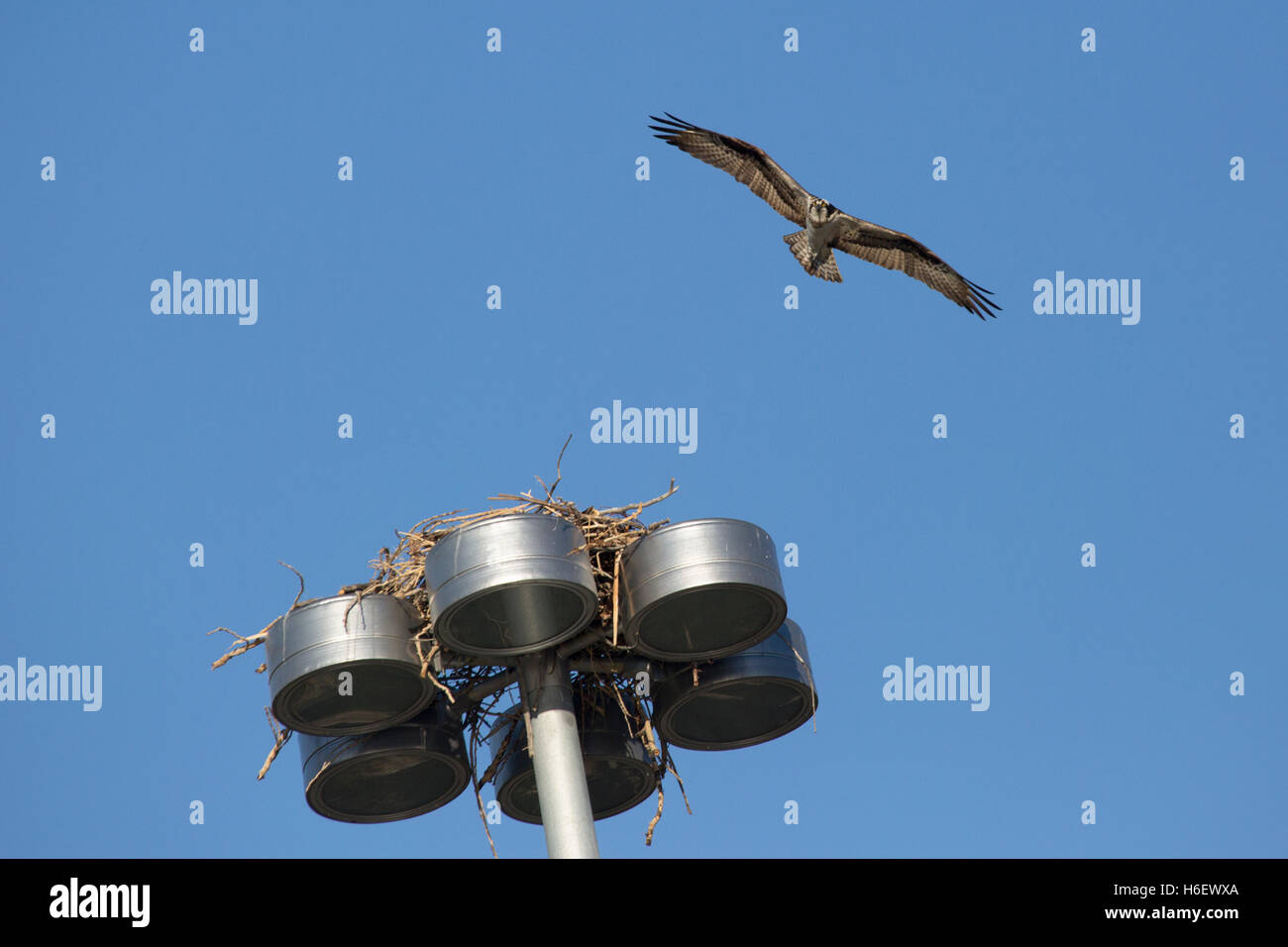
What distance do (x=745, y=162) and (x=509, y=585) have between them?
9257 millimetres

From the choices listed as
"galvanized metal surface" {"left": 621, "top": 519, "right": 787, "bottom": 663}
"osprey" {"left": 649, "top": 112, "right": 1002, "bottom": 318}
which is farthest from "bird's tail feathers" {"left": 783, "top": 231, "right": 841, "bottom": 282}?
"galvanized metal surface" {"left": 621, "top": 519, "right": 787, "bottom": 663}

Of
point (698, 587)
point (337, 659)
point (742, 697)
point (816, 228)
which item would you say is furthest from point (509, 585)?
point (816, 228)

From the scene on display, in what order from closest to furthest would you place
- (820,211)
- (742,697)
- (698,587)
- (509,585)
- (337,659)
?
(509,585) < (698,587) < (337,659) < (742,697) < (820,211)

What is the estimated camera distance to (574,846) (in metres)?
18.1

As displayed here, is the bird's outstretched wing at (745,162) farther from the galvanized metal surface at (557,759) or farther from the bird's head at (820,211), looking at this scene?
the galvanized metal surface at (557,759)

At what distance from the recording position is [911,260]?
26.0m

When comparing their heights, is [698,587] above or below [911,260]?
below

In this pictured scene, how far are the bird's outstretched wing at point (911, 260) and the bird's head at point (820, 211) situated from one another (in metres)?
0.57

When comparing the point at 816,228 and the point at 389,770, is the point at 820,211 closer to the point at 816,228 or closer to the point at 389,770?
the point at 816,228

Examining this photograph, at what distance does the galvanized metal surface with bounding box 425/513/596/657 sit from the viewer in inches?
715

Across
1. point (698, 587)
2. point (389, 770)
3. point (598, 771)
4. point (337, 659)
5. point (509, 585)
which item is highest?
point (509, 585)
